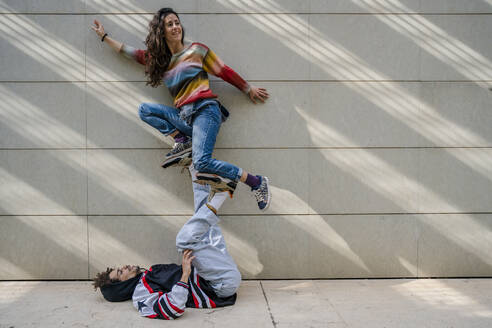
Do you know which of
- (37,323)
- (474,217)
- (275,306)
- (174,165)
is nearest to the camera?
(37,323)

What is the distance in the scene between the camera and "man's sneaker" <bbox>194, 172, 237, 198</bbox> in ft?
10.5

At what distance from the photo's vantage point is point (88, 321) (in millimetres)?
2748

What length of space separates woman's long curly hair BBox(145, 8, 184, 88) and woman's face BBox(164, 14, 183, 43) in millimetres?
34

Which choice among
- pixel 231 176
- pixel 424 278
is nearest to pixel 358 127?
pixel 231 176

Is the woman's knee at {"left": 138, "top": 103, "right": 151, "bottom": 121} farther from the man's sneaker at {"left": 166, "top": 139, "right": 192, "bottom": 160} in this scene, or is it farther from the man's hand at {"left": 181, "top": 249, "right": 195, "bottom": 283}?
the man's hand at {"left": 181, "top": 249, "right": 195, "bottom": 283}

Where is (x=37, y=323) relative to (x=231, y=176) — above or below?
Answer: below

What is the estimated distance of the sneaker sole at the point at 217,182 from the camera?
3.21 meters

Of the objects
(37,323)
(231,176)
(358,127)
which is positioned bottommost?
(37,323)

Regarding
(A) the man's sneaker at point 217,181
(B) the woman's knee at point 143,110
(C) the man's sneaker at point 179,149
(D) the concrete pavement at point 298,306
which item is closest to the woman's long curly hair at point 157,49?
(B) the woman's knee at point 143,110

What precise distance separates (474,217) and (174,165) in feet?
9.84

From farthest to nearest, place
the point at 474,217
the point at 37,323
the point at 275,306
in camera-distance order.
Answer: the point at 474,217 < the point at 275,306 < the point at 37,323

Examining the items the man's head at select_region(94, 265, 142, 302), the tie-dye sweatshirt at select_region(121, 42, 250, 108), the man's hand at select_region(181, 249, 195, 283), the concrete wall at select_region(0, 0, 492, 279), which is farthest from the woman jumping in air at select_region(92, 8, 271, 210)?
the man's head at select_region(94, 265, 142, 302)

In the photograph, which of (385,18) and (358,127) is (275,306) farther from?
(385,18)

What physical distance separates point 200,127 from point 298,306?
67.1 inches
